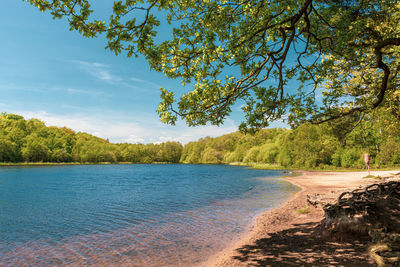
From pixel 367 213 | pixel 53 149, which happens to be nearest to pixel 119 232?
pixel 367 213

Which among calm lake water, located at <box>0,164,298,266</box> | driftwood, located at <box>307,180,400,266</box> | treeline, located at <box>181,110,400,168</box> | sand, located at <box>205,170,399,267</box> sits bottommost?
calm lake water, located at <box>0,164,298,266</box>

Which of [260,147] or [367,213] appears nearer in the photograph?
[367,213]

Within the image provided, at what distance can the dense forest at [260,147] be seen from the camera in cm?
2256

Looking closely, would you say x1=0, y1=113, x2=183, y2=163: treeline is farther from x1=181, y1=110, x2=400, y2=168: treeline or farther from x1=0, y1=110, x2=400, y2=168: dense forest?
x1=181, y1=110, x2=400, y2=168: treeline

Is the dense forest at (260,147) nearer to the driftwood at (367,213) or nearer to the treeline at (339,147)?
the treeline at (339,147)

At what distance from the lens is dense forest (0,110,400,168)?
74.0 feet

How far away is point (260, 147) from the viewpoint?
4702 inches

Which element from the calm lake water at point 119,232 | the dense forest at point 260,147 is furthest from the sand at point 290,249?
the dense forest at point 260,147

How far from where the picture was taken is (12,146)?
11781cm

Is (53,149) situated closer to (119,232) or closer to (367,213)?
(119,232)

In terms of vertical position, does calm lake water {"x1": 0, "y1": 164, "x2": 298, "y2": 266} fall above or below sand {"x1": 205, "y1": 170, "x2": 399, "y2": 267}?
below

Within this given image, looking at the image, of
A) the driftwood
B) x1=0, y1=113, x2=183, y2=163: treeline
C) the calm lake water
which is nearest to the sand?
the driftwood

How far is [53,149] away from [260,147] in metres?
126

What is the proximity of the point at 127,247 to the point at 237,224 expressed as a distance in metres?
6.34
